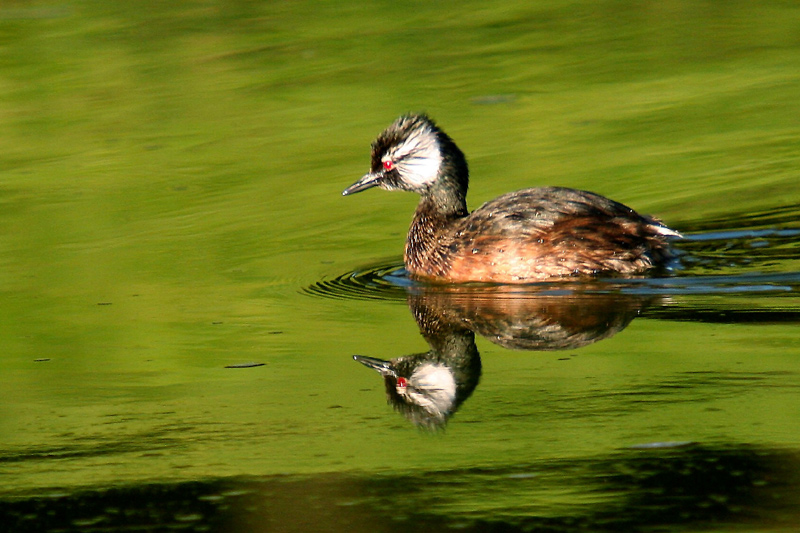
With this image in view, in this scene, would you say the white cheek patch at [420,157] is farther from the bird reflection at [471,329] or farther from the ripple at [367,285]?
the bird reflection at [471,329]

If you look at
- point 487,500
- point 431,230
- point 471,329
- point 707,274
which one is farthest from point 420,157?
point 487,500

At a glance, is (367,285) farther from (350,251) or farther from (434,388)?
(434,388)

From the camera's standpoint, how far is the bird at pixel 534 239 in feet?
29.6

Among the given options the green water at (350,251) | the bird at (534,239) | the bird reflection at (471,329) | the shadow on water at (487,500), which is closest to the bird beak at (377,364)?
the bird reflection at (471,329)

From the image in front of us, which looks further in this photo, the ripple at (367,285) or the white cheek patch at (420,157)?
the white cheek patch at (420,157)

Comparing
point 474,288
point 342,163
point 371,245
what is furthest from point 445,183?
point 342,163

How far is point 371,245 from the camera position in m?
10.5

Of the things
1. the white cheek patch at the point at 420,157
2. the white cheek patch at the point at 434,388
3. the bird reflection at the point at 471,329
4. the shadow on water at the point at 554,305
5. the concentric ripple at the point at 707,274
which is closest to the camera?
the white cheek patch at the point at 434,388

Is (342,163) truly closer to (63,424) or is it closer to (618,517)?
(63,424)

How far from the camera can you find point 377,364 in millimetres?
6957

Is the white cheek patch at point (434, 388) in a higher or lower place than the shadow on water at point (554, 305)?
higher

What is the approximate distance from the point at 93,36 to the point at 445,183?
36.3ft

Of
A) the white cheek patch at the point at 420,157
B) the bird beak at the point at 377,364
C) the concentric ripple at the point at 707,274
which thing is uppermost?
the white cheek patch at the point at 420,157

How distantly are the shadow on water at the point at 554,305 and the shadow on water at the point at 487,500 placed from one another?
0.88 metres
